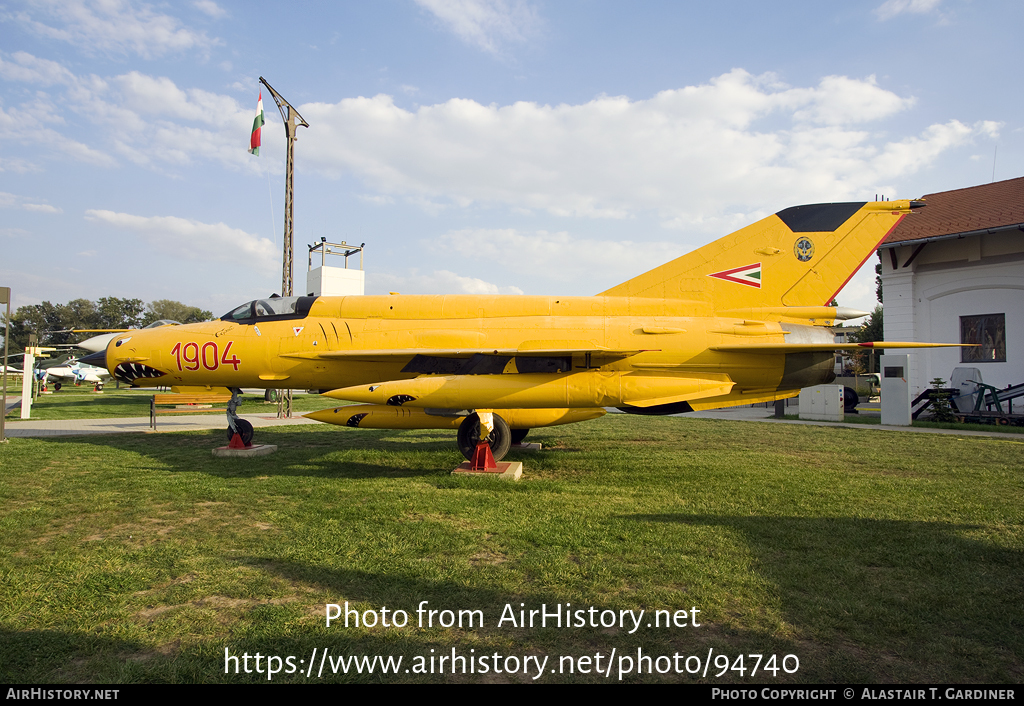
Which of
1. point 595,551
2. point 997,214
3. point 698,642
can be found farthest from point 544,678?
point 997,214

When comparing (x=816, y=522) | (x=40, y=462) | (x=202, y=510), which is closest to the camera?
(x=816, y=522)

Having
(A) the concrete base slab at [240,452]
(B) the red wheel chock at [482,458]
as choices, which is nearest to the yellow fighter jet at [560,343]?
(B) the red wheel chock at [482,458]

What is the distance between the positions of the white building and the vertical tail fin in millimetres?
11919

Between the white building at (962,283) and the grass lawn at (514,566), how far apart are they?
12220mm

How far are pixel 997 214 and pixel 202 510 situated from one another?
23.4m

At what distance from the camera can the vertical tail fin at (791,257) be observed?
29.5ft

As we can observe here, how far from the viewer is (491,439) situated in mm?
8961

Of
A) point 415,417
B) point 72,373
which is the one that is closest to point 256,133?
point 415,417

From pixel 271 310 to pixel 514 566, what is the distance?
7512 millimetres

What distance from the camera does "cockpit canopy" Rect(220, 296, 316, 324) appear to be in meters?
9.83

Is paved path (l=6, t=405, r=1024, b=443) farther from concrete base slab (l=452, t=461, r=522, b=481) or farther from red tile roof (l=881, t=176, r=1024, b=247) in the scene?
concrete base slab (l=452, t=461, r=522, b=481)

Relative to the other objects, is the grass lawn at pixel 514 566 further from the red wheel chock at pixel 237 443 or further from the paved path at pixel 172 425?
the paved path at pixel 172 425

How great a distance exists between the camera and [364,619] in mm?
3443
